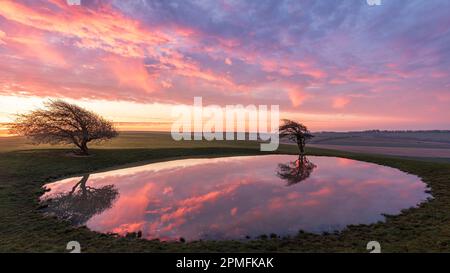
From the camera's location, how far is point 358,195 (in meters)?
20.8

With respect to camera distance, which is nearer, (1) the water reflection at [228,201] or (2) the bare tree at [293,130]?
(1) the water reflection at [228,201]

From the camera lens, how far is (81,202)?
19297 mm

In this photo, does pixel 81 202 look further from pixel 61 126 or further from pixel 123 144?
pixel 123 144

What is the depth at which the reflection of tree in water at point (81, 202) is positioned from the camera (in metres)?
16.2

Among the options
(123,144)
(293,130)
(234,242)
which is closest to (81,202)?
(234,242)

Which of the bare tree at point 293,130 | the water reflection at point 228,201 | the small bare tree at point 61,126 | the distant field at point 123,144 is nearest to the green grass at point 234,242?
the water reflection at point 228,201

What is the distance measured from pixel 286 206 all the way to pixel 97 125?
4401 centimetres

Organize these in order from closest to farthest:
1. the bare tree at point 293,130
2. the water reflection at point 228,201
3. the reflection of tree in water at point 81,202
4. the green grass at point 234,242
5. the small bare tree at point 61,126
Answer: the green grass at point 234,242, the water reflection at point 228,201, the reflection of tree in water at point 81,202, the small bare tree at point 61,126, the bare tree at point 293,130

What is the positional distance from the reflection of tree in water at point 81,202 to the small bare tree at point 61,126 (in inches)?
938

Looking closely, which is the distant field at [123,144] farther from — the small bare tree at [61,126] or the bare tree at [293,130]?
the bare tree at [293,130]

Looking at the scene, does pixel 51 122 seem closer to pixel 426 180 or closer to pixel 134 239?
pixel 134 239
